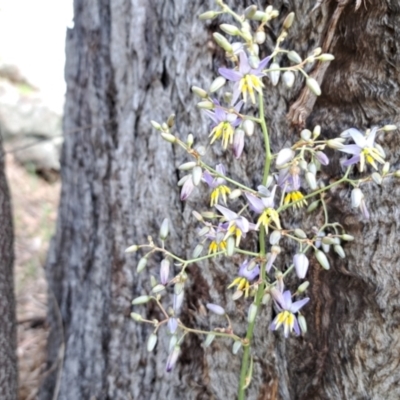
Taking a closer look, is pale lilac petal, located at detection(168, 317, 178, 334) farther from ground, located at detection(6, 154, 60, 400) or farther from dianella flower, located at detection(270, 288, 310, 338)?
ground, located at detection(6, 154, 60, 400)

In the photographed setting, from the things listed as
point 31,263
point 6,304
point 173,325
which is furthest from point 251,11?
point 31,263

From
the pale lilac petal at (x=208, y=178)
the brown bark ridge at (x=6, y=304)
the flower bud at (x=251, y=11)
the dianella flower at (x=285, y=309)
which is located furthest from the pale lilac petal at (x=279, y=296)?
the brown bark ridge at (x=6, y=304)

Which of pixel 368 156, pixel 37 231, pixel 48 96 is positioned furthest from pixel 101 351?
pixel 48 96

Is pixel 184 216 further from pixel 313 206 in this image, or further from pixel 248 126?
pixel 248 126

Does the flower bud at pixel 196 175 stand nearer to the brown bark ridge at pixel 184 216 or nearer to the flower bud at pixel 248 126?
the flower bud at pixel 248 126

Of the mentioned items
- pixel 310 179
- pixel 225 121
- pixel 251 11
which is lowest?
pixel 310 179

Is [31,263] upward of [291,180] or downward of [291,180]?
upward

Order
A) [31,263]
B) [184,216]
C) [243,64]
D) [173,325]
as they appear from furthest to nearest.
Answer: [31,263], [184,216], [173,325], [243,64]
